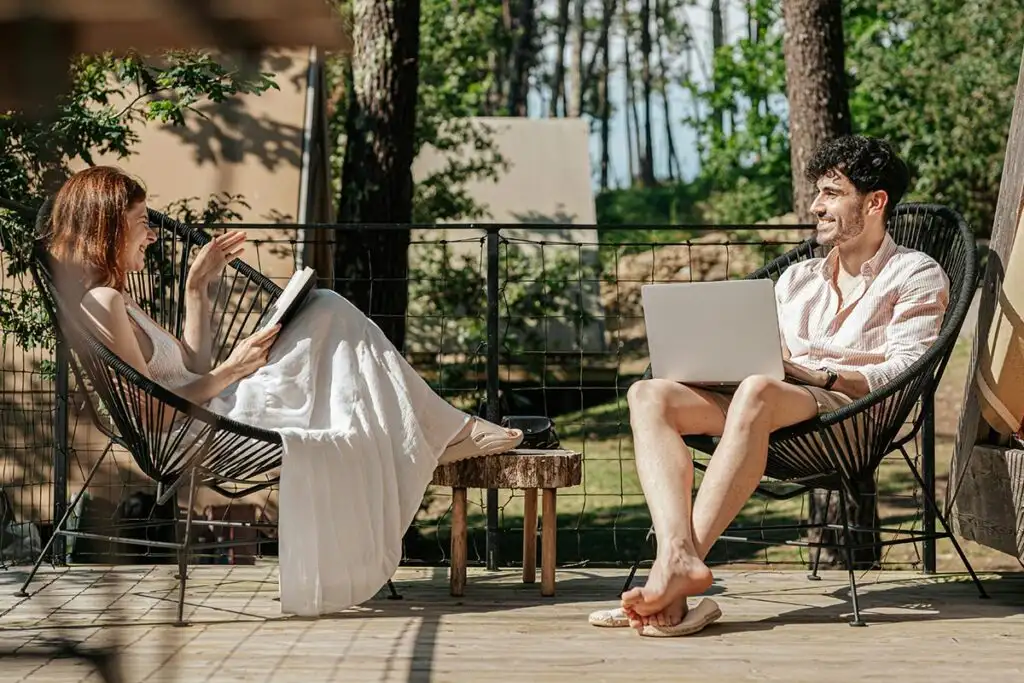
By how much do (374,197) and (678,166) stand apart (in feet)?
76.5

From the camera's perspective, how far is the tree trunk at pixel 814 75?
5.64m

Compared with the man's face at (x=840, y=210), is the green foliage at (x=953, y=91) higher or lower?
higher

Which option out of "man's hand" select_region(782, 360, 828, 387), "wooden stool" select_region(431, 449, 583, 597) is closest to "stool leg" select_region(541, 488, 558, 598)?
"wooden stool" select_region(431, 449, 583, 597)

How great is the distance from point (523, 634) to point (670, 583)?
0.37 meters

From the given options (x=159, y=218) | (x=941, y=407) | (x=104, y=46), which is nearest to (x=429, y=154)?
(x=941, y=407)

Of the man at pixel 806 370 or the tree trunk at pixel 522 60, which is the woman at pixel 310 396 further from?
the tree trunk at pixel 522 60

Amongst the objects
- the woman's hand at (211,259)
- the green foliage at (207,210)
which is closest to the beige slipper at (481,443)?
the woman's hand at (211,259)

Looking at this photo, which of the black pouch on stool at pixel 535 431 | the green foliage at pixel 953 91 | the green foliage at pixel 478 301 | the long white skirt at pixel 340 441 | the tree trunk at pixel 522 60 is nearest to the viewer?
the long white skirt at pixel 340 441

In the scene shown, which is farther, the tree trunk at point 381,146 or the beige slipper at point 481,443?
the tree trunk at point 381,146

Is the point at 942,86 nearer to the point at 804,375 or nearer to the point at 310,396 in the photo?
the point at 804,375

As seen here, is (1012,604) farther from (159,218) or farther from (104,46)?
(104,46)

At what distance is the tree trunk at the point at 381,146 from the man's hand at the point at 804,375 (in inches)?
131

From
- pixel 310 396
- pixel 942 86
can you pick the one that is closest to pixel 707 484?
pixel 310 396

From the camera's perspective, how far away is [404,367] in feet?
10.4
